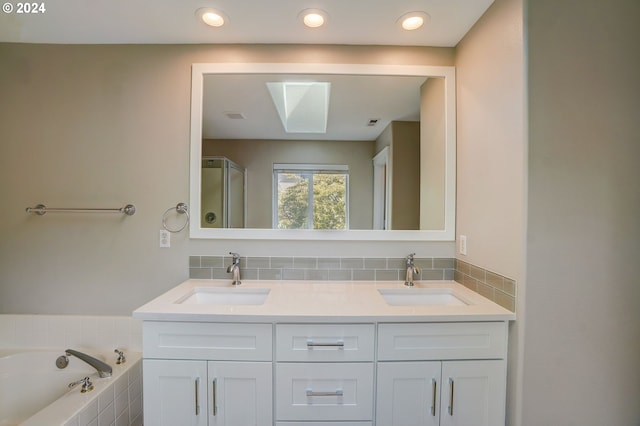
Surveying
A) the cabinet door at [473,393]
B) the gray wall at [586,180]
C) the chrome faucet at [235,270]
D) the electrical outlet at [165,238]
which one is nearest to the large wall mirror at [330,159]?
the chrome faucet at [235,270]

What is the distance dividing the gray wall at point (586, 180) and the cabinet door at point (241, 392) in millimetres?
1264

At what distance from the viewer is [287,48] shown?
167cm

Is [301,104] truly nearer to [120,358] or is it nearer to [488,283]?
[488,283]

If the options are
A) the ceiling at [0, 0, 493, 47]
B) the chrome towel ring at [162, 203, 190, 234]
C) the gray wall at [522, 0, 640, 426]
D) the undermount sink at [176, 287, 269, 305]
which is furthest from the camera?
the chrome towel ring at [162, 203, 190, 234]

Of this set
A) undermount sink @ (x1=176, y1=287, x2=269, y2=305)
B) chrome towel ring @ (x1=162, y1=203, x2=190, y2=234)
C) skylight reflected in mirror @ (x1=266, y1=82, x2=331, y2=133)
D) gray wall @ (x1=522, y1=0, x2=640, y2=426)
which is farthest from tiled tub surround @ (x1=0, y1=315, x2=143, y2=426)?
gray wall @ (x1=522, y1=0, x2=640, y2=426)

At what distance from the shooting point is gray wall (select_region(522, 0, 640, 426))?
111cm

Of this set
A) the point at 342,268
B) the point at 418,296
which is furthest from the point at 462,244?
the point at 342,268

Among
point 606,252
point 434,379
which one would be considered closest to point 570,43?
point 606,252

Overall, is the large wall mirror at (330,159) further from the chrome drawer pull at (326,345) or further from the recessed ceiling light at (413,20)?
the chrome drawer pull at (326,345)

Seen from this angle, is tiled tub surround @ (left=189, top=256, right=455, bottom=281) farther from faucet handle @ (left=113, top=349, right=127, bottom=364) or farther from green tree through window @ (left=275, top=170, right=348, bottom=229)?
faucet handle @ (left=113, top=349, right=127, bottom=364)

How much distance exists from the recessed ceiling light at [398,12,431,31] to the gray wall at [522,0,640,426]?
0.50 m

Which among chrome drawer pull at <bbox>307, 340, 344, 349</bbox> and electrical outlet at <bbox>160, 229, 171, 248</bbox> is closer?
chrome drawer pull at <bbox>307, 340, 344, 349</bbox>

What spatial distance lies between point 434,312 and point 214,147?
5.18ft

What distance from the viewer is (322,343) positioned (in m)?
1.19
